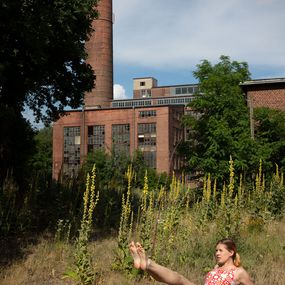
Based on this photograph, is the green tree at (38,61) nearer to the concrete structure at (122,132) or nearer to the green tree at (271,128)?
the green tree at (271,128)

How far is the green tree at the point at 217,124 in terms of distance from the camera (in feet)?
60.2

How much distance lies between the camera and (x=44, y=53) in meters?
12.3

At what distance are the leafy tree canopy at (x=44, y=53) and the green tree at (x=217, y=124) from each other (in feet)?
16.6

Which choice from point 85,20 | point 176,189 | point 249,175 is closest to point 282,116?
point 249,175

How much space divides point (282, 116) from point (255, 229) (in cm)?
1713

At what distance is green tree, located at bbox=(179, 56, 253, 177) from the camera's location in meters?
18.3

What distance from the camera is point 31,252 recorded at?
1007 cm

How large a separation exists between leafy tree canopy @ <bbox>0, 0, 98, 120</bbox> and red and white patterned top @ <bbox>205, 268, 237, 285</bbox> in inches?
298

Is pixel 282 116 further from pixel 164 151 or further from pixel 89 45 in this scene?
pixel 89 45

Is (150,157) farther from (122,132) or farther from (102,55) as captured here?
(102,55)

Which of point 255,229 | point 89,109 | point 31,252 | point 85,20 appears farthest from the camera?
point 89,109

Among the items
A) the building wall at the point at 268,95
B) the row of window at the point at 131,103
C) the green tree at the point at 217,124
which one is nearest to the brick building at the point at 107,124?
the row of window at the point at 131,103

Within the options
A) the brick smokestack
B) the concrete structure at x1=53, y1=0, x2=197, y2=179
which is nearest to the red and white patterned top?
the concrete structure at x1=53, y1=0, x2=197, y2=179

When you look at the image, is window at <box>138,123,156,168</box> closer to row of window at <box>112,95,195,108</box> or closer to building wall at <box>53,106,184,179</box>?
building wall at <box>53,106,184,179</box>
